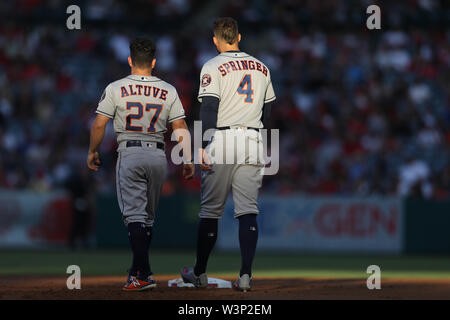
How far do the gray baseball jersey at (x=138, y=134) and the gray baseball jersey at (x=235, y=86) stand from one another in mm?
444

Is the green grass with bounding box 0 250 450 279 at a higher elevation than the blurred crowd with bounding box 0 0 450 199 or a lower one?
lower

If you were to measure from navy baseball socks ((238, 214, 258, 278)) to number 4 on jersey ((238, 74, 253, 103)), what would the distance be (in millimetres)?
1096

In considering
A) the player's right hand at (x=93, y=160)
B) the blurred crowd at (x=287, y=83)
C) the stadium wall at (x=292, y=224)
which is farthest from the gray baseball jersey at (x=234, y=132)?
the blurred crowd at (x=287, y=83)

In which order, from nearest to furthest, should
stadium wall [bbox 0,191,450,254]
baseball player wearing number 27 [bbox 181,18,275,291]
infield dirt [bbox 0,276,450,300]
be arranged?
infield dirt [bbox 0,276,450,300], baseball player wearing number 27 [bbox 181,18,275,291], stadium wall [bbox 0,191,450,254]

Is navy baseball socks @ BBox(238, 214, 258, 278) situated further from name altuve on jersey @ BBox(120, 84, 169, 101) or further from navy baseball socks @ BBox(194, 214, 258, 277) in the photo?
name altuve on jersey @ BBox(120, 84, 169, 101)

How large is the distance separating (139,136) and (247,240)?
1.39 metres

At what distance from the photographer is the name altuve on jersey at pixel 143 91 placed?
7.73m

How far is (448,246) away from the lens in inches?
712

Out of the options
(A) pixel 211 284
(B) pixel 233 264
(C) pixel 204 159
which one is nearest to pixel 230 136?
(C) pixel 204 159

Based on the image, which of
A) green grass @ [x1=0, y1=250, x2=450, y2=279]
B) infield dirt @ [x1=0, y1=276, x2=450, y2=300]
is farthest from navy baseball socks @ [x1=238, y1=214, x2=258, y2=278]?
green grass @ [x1=0, y1=250, x2=450, y2=279]

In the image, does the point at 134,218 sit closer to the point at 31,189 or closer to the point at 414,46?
the point at 31,189

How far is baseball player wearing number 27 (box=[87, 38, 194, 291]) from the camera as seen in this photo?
763 centimetres
